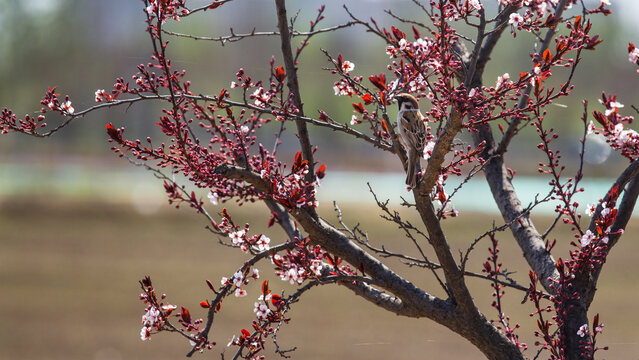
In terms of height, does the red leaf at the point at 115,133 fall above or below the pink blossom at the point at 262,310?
above

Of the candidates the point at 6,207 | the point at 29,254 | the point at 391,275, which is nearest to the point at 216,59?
the point at 6,207

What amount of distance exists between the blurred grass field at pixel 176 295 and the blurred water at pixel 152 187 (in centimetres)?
168

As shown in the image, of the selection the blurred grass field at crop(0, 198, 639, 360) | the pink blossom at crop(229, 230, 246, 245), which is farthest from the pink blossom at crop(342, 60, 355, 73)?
the blurred grass field at crop(0, 198, 639, 360)

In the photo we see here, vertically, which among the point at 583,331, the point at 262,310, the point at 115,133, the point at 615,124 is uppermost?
the point at 115,133

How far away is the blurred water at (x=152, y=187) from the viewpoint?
1349 cm

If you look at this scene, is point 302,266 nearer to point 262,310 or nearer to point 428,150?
point 262,310

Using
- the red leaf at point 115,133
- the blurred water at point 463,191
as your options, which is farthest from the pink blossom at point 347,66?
the blurred water at point 463,191

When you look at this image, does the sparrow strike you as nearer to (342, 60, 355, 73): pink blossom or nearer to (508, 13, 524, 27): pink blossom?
(342, 60, 355, 73): pink blossom

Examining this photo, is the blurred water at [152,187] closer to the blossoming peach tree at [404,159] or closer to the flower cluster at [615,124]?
the blossoming peach tree at [404,159]

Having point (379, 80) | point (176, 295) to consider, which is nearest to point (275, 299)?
point (379, 80)

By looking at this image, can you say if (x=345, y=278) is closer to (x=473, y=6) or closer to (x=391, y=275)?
(x=391, y=275)

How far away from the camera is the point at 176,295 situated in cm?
739

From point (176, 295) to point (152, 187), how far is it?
923 cm

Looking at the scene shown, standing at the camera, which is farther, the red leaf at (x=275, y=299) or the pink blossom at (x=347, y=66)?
the pink blossom at (x=347, y=66)
